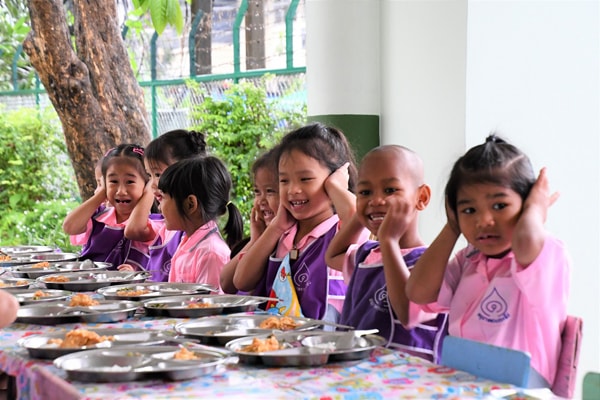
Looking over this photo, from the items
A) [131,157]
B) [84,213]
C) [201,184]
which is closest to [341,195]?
[201,184]

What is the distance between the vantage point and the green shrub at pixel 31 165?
10.1m

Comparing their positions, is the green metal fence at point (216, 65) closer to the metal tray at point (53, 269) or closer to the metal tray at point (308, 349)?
the metal tray at point (53, 269)

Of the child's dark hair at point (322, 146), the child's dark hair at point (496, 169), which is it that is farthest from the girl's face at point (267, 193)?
the child's dark hair at point (496, 169)

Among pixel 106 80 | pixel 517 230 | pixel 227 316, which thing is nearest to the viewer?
pixel 517 230

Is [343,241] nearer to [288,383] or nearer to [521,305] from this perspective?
[521,305]

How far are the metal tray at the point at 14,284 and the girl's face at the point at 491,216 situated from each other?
1.59m

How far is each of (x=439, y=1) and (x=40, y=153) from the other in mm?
6884

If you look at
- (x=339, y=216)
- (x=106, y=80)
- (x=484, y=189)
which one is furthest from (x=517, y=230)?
(x=106, y=80)

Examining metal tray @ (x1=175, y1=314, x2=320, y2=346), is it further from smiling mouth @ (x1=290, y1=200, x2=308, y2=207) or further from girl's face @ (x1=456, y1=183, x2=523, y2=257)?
smiling mouth @ (x1=290, y1=200, x2=308, y2=207)

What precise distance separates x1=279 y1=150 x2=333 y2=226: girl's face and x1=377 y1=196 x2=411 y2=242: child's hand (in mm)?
637

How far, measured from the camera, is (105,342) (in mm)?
2074

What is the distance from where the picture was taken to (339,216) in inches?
127

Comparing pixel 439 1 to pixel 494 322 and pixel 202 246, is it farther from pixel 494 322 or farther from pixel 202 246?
pixel 494 322

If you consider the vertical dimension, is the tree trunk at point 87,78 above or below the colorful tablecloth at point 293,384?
above
